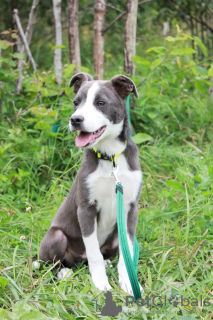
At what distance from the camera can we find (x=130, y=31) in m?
4.95

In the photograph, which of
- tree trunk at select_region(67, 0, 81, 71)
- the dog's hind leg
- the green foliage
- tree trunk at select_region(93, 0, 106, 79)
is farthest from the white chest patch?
tree trunk at select_region(67, 0, 81, 71)

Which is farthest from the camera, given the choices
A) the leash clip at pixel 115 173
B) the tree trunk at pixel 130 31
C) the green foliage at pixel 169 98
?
the tree trunk at pixel 130 31

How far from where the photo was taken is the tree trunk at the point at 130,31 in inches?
193

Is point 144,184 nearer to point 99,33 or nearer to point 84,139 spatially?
point 84,139

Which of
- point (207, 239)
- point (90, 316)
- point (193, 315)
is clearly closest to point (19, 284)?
point (90, 316)

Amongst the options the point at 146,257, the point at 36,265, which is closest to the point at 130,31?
the point at 146,257

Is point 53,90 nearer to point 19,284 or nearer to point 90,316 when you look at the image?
point 19,284

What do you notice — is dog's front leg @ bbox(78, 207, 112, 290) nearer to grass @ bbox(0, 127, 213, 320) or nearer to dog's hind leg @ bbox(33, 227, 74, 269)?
grass @ bbox(0, 127, 213, 320)

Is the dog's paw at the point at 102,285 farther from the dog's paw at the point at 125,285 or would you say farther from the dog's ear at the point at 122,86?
the dog's ear at the point at 122,86

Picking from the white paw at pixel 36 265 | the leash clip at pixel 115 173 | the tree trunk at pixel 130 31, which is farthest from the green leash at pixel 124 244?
the tree trunk at pixel 130 31

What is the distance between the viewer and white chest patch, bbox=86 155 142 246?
2871mm

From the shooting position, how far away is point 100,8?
5.11 meters

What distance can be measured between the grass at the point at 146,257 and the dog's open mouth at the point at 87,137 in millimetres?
763

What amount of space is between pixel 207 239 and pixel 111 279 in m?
0.78
